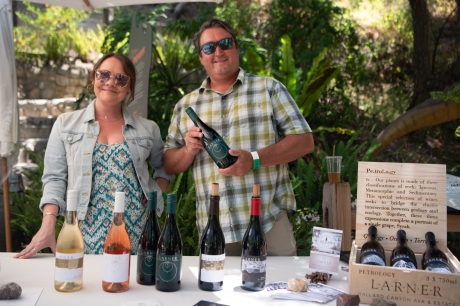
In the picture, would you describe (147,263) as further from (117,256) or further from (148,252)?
(117,256)

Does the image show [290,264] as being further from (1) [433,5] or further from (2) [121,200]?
(1) [433,5]

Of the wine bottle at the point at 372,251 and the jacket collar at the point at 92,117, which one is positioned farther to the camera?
the jacket collar at the point at 92,117

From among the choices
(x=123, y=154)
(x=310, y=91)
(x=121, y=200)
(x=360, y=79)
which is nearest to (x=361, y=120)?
(x=360, y=79)

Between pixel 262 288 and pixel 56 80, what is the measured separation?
8691mm

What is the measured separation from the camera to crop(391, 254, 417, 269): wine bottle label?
1512mm

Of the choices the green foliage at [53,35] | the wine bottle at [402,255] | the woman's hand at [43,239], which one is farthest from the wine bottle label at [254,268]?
the green foliage at [53,35]

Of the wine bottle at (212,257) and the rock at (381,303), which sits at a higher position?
the wine bottle at (212,257)

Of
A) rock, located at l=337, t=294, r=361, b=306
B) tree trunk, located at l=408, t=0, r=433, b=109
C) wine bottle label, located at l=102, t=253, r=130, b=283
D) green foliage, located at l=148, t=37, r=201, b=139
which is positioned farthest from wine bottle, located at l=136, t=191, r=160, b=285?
tree trunk, located at l=408, t=0, r=433, b=109

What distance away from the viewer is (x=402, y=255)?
1548 millimetres

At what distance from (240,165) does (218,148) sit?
117 mm

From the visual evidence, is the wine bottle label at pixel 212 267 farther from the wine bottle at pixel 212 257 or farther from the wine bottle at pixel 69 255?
the wine bottle at pixel 69 255

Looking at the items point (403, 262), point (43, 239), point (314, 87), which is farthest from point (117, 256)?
point (314, 87)

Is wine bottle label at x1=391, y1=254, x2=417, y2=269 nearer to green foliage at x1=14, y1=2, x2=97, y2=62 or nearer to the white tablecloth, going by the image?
the white tablecloth

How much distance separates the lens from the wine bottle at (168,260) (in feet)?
4.85
